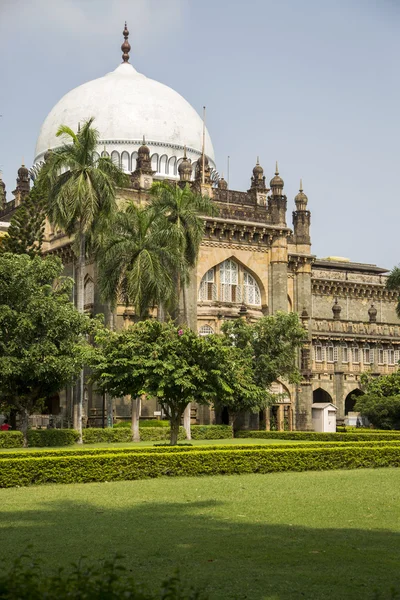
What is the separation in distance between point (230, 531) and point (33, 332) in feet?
75.4

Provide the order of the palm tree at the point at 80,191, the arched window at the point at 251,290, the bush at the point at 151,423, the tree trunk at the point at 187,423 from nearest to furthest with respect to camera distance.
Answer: the palm tree at the point at 80,191, the tree trunk at the point at 187,423, the bush at the point at 151,423, the arched window at the point at 251,290

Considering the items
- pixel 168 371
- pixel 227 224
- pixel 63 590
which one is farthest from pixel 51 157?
pixel 63 590

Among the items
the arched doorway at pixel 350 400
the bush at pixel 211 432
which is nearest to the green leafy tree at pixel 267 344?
the bush at pixel 211 432

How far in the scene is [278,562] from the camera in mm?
12062

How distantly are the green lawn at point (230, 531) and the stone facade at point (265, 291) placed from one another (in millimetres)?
29185

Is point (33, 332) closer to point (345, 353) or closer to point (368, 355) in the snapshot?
point (345, 353)

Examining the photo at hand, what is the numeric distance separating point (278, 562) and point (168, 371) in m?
21.4

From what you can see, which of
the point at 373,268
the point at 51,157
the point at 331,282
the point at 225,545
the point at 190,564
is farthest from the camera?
the point at 373,268

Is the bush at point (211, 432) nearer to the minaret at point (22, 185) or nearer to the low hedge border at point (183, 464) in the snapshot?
the low hedge border at point (183, 464)

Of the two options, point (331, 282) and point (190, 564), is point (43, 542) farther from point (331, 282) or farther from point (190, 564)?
point (331, 282)

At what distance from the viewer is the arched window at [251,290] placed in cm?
5803

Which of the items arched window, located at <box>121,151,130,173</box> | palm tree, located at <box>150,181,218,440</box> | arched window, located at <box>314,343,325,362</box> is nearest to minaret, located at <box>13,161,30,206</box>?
arched window, located at <box>121,151,130,173</box>

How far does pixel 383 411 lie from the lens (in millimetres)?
49562

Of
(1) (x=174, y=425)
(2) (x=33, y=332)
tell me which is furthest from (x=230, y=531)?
(2) (x=33, y=332)
